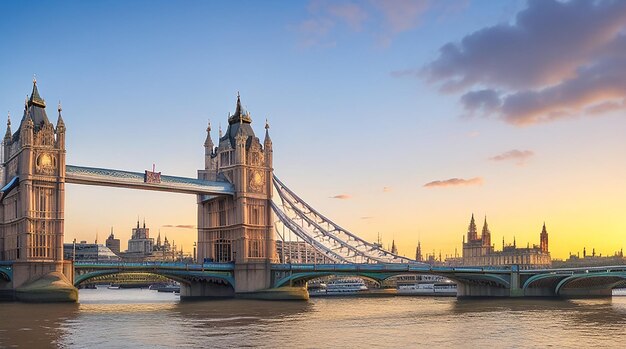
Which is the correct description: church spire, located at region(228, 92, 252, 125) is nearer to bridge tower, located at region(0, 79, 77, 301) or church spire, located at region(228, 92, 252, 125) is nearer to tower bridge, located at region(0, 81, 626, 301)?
tower bridge, located at region(0, 81, 626, 301)

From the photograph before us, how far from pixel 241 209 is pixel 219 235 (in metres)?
6.45

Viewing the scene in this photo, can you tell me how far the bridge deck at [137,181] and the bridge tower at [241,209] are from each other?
10.0 ft

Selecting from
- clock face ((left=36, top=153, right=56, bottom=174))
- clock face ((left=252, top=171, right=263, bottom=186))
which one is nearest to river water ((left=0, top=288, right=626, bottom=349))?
clock face ((left=36, top=153, right=56, bottom=174))

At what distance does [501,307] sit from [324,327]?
1187 inches

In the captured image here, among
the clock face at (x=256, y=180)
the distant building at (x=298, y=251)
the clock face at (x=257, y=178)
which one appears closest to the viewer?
the clock face at (x=256, y=180)

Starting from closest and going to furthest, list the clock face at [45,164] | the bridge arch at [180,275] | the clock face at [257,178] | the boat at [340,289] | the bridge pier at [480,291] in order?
the clock face at [45,164]
the bridge arch at [180,275]
the bridge pier at [480,291]
the clock face at [257,178]
the boat at [340,289]

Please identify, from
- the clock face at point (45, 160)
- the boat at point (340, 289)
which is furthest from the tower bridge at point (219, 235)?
the boat at point (340, 289)

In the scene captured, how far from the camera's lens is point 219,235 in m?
110

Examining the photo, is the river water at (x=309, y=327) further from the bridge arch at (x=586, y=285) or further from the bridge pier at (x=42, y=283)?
the bridge arch at (x=586, y=285)

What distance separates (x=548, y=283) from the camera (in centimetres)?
10650

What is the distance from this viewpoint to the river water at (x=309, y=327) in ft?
167

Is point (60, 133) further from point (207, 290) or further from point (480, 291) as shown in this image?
point (480, 291)

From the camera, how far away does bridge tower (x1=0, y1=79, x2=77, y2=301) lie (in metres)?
87.2

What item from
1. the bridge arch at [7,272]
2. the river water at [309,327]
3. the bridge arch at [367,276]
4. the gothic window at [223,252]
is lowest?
the river water at [309,327]
